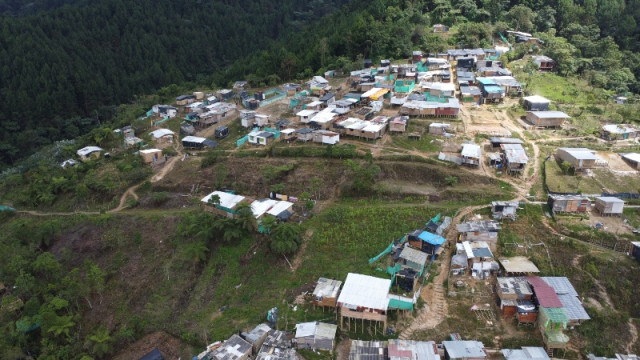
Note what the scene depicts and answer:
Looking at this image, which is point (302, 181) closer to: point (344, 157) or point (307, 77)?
point (344, 157)

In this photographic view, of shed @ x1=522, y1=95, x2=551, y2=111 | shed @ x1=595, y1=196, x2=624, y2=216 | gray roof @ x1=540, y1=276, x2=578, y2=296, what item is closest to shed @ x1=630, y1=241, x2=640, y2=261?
shed @ x1=595, y1=196, x2=624, y2=216

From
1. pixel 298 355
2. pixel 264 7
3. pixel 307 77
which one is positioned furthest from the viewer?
pixel 264 7

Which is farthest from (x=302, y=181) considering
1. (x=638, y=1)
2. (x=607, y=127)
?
(x=638, y=1)

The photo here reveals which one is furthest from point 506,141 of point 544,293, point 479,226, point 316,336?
point 316,336

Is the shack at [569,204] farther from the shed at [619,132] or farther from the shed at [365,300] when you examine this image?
the shed at [365,300]

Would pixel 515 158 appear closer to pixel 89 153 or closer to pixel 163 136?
pixel 163 136

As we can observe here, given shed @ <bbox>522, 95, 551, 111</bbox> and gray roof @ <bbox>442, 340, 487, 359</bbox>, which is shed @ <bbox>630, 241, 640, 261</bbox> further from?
shed @ <bbox>522, 95, 551, 111</bbox>
